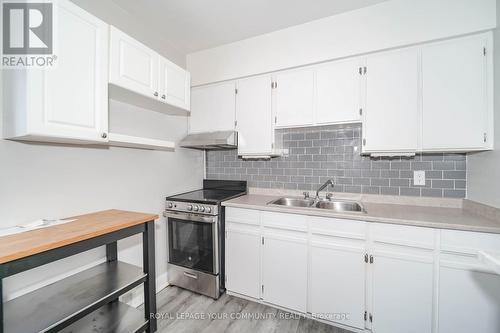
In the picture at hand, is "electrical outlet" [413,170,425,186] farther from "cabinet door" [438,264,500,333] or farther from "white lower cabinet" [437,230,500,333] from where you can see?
"cabinet door" [438,264,500,333]

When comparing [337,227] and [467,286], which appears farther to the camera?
[337,227]

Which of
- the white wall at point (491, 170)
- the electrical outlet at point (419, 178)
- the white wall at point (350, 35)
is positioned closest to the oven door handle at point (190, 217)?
the white wall at point (350, 35)

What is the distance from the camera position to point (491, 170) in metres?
1.54

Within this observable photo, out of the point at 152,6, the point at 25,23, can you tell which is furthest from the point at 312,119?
the point at 25,23

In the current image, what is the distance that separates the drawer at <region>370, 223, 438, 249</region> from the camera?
1.49 meters

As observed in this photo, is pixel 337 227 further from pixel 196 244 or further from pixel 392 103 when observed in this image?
pixel 196 244

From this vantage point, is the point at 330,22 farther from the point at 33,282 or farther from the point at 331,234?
the point at 33,282

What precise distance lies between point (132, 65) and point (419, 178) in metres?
2.71

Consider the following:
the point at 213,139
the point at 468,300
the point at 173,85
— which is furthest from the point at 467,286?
the point at 173,85

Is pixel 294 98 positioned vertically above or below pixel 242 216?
above

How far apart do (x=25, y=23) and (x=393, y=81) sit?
2.58 m

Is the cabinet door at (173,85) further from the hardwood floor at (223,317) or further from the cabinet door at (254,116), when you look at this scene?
the hardwood floor at (223,317)

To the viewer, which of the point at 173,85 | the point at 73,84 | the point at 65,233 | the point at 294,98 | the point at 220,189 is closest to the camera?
the point at 65,233

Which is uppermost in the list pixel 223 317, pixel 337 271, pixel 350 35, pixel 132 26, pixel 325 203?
pixel 132 26
